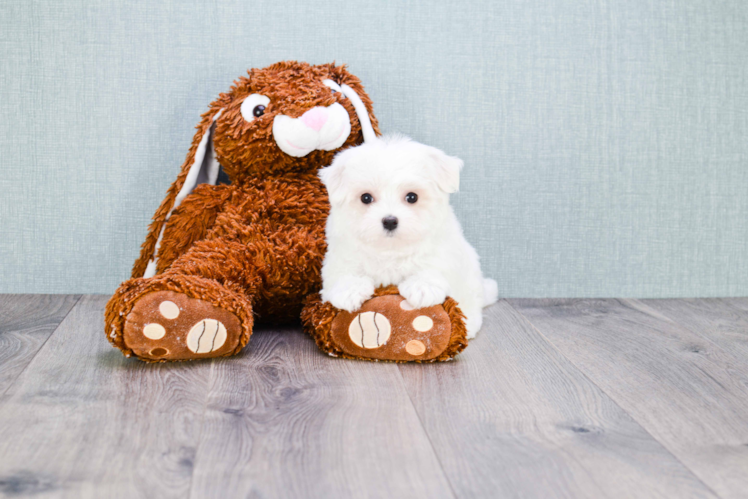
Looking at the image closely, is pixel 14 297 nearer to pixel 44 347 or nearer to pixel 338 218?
pixel 44 347

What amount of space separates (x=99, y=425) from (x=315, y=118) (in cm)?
81

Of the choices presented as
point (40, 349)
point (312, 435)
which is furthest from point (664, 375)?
point (40, 349)

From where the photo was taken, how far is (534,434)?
3.24 ft

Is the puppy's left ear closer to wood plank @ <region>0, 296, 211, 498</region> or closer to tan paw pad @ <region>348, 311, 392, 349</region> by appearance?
tan paw pad @ <region>348, 311, 392, 349</region>

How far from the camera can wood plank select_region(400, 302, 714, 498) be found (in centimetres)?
84

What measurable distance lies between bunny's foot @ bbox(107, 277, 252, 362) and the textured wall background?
0.67 m

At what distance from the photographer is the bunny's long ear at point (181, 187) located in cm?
162

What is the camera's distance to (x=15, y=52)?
70.3 inches

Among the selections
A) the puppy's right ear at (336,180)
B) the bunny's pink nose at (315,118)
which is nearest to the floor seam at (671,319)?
the puppy's right ear at (336,180)

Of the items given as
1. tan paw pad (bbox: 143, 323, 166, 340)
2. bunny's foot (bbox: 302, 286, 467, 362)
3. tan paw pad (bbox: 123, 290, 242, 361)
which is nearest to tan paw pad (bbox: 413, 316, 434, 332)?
bunny's foot (bbox: 302, 286, 467, 362)

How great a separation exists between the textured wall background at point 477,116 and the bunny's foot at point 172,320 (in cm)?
67

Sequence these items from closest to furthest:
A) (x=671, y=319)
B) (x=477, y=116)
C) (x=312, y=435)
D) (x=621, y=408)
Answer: (x=312, y=435) < (x=621, y=408) < (x=671, y=319) < (x=477, y=116)

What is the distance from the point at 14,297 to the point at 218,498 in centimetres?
133

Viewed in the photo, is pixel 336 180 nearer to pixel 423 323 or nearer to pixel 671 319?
pixel 423 323
